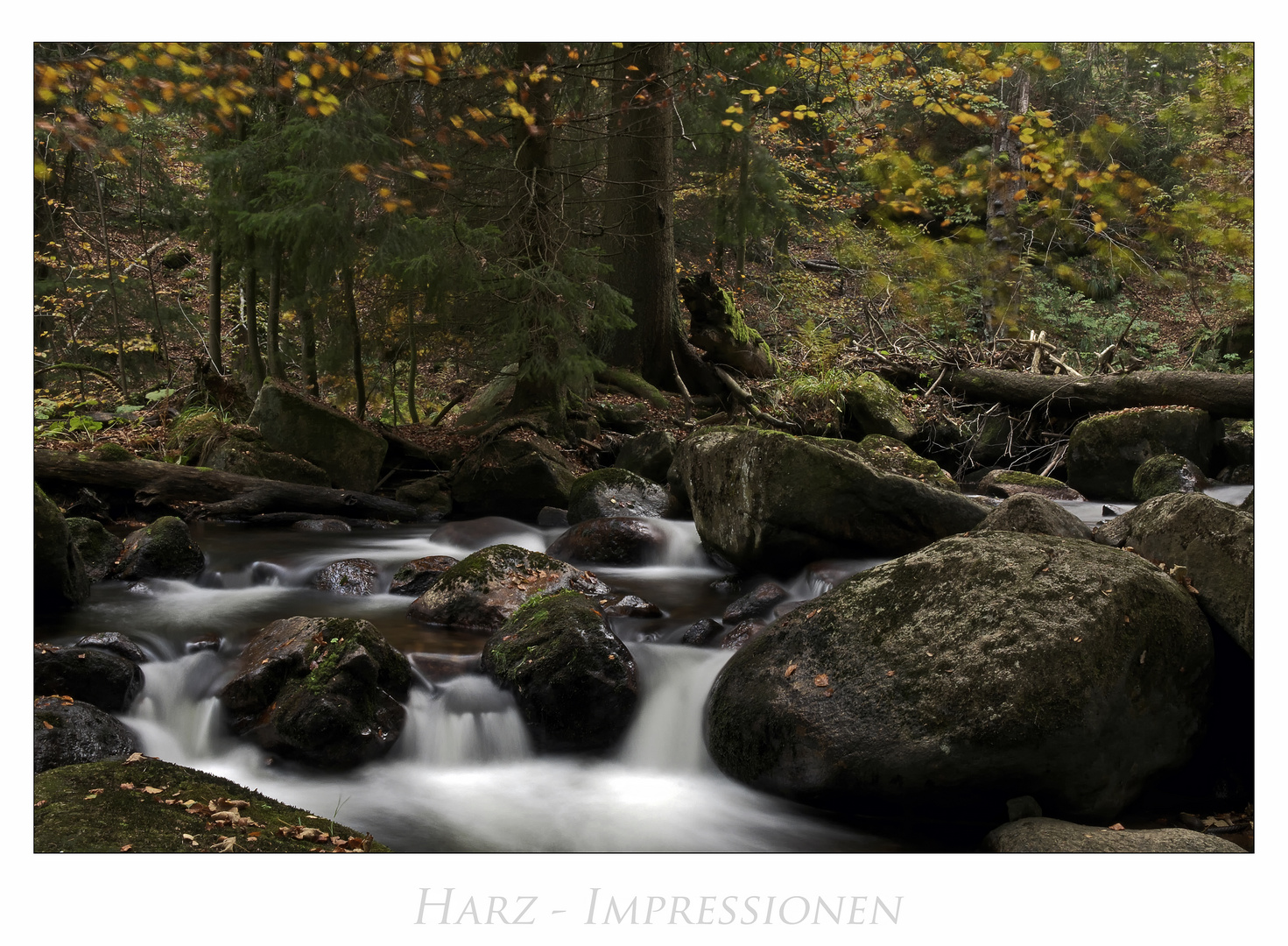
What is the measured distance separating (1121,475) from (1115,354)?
3.12m

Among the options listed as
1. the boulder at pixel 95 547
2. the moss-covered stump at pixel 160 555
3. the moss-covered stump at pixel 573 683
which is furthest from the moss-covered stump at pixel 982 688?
the boulder at pixel 95 547

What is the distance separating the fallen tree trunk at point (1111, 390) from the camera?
8688mm

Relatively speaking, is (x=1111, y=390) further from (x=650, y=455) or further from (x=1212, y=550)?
(x=1212, y=550)

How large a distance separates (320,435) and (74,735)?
5.35 meters

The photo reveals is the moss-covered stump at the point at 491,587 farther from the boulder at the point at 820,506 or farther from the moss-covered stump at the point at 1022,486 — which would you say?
the moss-covered stump at the point at 1022,486

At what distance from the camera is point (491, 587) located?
533 centimetres

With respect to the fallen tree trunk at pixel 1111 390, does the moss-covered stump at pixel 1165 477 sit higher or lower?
lower

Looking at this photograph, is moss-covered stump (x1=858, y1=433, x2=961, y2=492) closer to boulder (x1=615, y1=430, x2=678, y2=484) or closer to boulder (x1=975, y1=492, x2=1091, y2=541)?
boulder (x1=615, y1=430, x2=678, y2=484)

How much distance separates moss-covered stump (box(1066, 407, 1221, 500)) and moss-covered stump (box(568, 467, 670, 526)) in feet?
13.7

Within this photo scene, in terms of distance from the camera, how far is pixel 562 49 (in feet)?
26.0

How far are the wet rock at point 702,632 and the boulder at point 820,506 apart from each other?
2.49ft

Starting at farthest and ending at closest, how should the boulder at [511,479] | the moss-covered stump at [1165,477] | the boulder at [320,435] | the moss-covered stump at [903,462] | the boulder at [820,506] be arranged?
the boulder at [320,435] → the boulder at [511,479] → the moss-covered stump at [1165,477] → the moss-covered stump at [903,462] → the boulder at [820,506]

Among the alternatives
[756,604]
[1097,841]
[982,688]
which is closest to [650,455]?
[756,604]

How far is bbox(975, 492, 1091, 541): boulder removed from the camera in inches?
190
